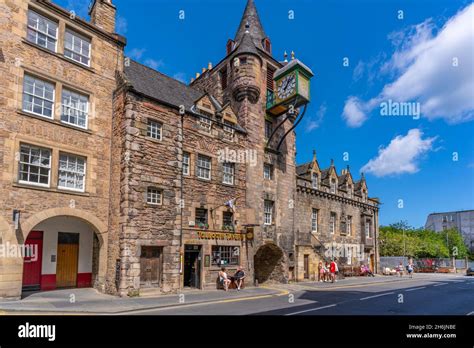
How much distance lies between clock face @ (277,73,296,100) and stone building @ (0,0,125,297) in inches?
450

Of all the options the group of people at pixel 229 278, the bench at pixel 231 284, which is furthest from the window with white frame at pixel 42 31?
the bench at pixel 231 284

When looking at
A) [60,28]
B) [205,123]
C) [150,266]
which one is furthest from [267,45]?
[150,266]

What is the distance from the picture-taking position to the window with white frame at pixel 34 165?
14.4 m

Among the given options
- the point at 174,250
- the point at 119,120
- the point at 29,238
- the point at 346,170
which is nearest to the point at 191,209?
the point at 174,250

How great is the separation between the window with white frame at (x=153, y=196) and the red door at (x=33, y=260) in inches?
219

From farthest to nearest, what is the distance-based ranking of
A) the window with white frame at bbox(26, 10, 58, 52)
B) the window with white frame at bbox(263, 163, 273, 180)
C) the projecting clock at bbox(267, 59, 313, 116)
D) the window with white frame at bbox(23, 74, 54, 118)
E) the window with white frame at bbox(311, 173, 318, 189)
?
the window with white frame at bbox(311, 173, 318, 189)
the window with white frame at bbox(263, 163, 273, 180)
the projecting clock at bbox(267, 59, 313, 116)
the window with white frame at bbox(26, 10, 58, 52)
the window with white frame at bbox(23, 74, 54, 118)

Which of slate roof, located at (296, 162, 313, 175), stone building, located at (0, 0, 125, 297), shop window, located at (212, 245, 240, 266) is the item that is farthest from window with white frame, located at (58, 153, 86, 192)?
slate roof, located at (296, 162, 313, 175)

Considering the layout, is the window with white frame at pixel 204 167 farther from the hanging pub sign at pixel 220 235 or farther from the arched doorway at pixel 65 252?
the arched doorway at pixel 65 252

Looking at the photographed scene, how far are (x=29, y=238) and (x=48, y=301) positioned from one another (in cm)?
418

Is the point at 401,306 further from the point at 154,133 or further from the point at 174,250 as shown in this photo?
the point at 154,133

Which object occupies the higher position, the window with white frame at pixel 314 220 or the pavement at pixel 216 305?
the window with white frame at pixel 314 220

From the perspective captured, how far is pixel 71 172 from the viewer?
16.0 meters

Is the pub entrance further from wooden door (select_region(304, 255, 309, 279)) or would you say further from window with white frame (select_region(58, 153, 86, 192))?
wooden door (select_region(304, 255, 309, 279))

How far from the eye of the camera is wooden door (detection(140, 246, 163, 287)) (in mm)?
16500
